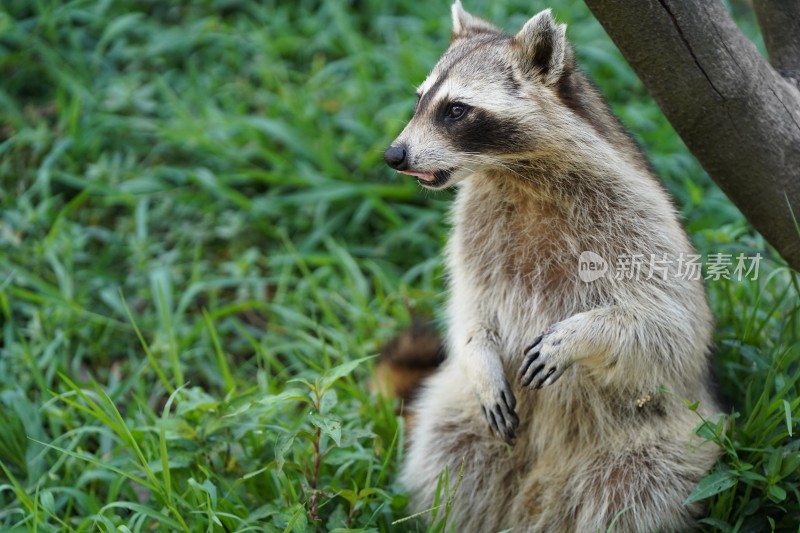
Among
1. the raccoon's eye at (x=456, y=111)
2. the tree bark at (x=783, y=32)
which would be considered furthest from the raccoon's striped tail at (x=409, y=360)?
the tree bark at (x=783, y=32)

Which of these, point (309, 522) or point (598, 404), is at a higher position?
point (598, 404)

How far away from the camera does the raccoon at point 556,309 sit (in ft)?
10.8

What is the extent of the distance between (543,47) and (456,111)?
0.38 meters

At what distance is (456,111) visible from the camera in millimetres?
3287

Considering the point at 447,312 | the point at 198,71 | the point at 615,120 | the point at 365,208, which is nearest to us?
the point at 615,120

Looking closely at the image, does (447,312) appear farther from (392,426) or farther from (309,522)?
(309,522)

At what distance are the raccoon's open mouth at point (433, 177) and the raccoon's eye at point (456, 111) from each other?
192 mm

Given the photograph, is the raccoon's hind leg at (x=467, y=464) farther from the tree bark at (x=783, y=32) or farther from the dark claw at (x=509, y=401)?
the tree bark at (x=783, y=32)

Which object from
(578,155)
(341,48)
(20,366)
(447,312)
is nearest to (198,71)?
(341,48)

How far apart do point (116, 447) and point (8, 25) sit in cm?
310

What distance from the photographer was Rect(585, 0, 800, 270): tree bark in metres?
3.09

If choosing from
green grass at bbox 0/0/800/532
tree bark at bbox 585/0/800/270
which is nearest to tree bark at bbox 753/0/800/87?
tree bark at bbox 585/0/800/270

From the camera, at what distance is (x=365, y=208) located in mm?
5242

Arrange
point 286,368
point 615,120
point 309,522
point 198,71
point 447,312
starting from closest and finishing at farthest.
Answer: point 309,522 < point 615,120 < point 447,312 < point 286,368 < point 198,71
